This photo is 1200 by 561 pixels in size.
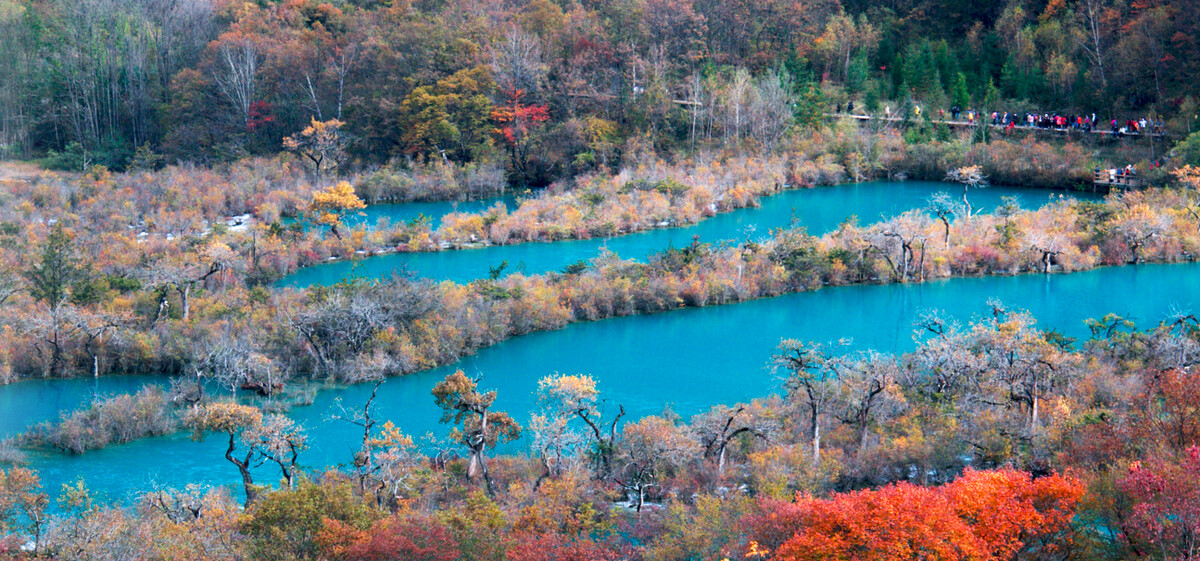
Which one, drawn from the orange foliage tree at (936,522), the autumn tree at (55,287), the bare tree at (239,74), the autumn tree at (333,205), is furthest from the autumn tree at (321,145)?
the orange foliage tree at (936,522)

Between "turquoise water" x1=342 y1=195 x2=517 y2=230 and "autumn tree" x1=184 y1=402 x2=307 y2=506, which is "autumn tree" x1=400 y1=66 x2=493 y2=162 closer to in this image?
"turquoise water" x1=342 y1=195 x2=517 y2=230

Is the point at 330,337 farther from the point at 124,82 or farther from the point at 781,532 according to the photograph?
the point at 124,82

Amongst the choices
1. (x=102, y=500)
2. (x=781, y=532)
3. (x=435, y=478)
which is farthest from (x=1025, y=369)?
(x=102, y=500)

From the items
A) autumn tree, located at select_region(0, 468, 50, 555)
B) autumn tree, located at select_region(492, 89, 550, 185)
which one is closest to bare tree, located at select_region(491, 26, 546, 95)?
autumn tree, located at select_region(492, 89, 550, 185)

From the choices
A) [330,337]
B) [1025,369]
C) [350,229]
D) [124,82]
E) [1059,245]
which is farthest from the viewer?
[124,82]

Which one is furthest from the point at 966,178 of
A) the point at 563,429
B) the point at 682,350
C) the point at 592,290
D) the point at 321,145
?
the point at 563,429

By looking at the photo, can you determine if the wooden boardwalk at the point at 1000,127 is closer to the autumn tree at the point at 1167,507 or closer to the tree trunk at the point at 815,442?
the tree trunk at the point at 815,442
